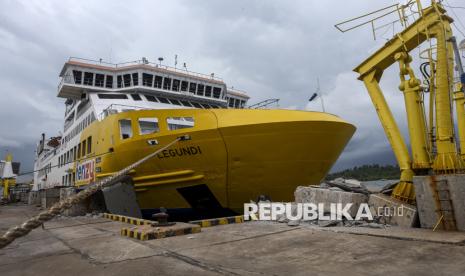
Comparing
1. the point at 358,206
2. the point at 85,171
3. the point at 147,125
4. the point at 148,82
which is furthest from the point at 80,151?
the point at 358,206

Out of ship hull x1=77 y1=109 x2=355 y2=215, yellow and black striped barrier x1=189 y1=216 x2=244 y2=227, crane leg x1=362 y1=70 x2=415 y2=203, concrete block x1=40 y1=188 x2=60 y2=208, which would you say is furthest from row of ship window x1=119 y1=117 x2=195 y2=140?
concrete block x1=40 y1=188 x2=60 y2=208

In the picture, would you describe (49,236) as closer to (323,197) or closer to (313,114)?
(323,197)

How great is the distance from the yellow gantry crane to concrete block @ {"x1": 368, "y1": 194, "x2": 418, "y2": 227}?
444mm

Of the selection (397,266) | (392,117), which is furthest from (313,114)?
(397,266)

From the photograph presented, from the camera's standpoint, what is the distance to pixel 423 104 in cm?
748

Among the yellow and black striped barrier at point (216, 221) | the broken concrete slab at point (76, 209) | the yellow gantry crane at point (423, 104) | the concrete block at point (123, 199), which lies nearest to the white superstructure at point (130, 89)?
the broken concrete slab at point (76, 209)

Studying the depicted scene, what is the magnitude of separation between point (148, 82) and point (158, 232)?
11.2 metres

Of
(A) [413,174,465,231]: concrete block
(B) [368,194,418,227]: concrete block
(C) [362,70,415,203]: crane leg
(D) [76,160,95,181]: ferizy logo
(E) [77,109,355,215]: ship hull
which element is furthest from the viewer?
(D) [76,160,95,181]: ferizy logo

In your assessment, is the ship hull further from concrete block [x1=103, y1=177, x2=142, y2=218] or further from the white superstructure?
the white superstructure

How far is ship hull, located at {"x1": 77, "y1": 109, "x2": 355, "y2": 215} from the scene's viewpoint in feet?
28.8

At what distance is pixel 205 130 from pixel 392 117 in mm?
4485

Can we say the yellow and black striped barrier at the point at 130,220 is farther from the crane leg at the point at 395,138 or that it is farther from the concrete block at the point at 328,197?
the crane leg at the point at 395,138

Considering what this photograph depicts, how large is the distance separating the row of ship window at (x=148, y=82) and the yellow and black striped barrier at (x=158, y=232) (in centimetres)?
1054

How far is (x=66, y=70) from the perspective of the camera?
710 inches
